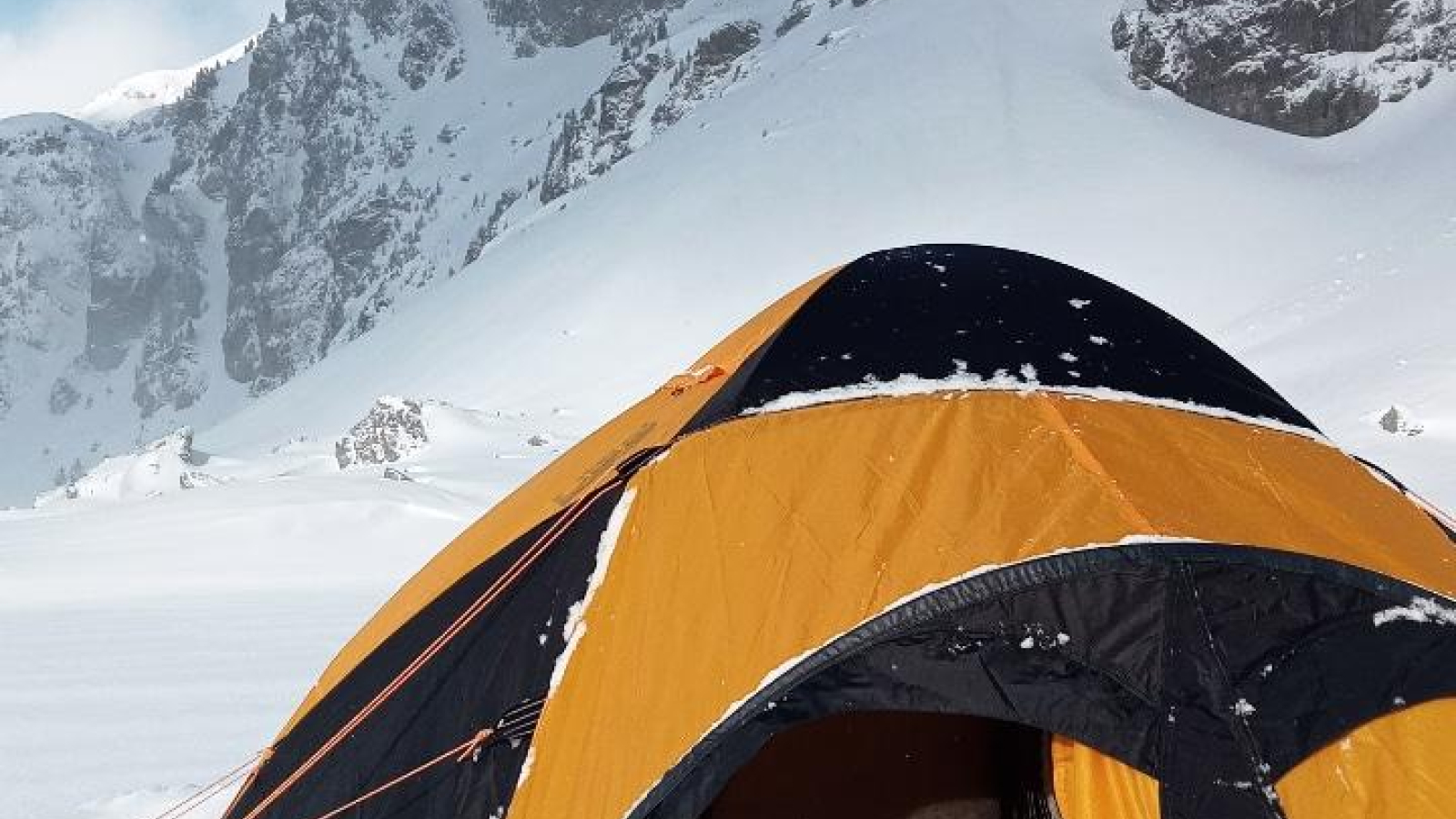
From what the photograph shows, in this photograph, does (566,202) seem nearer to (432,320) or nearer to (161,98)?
(432,320)

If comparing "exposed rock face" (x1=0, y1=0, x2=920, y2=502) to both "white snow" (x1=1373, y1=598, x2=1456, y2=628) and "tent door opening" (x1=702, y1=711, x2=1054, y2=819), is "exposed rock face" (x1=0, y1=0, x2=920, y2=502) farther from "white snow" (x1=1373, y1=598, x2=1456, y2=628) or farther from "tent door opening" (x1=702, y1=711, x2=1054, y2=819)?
"white snow" (x1=1373, y1=598, x2=1456, y2=628)

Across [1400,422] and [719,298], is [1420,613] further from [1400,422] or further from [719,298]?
[719,298]

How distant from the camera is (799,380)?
309 centimetres

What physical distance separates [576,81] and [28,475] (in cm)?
7515

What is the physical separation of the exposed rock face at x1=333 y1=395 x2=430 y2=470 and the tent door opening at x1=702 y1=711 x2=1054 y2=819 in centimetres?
2242

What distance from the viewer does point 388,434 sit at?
2555cm

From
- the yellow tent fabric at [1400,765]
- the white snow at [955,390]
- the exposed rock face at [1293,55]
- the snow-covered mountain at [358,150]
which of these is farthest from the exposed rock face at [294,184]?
the yellow tent fabric at [1400,765]

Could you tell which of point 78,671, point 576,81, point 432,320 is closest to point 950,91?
point 432,320

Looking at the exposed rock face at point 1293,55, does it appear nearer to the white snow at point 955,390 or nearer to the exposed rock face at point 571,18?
the white snow at point 955,390

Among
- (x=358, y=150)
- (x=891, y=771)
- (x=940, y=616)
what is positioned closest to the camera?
(x=940, y=616)

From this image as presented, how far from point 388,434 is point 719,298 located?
1030 centimetres

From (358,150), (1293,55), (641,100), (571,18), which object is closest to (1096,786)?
(1293,55)

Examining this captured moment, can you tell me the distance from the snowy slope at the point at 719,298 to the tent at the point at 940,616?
2.75m

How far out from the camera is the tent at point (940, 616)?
8.08ft
